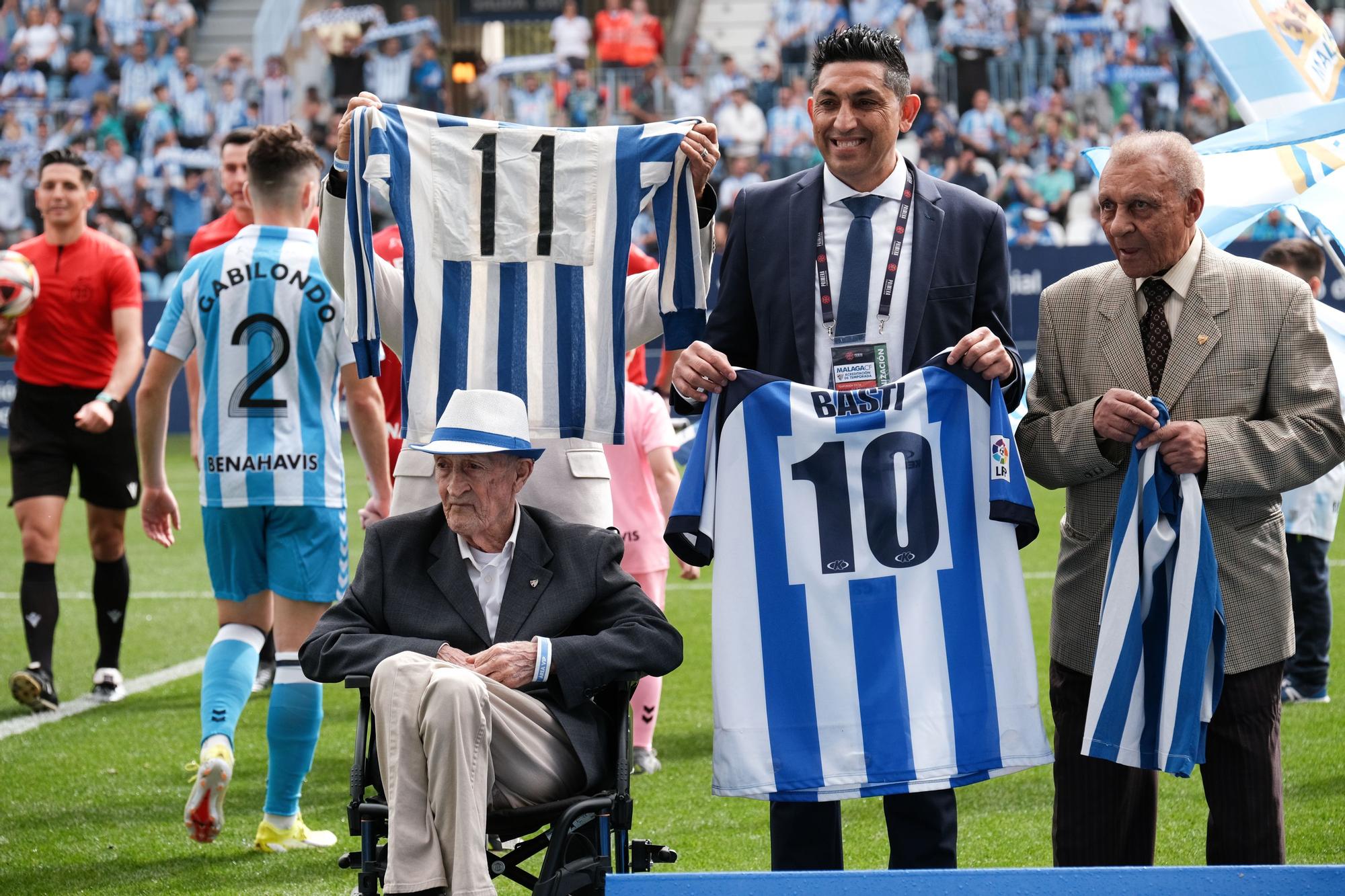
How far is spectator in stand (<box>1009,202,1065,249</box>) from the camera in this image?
64.2 feet

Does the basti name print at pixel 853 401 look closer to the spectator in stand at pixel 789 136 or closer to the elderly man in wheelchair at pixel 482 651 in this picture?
the elderly man in wheelchair at pixel 482 651

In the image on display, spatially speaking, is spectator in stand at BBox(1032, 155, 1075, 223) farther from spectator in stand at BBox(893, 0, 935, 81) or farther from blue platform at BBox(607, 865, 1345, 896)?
blue platform at BBox(607, 865, 1345, 896)

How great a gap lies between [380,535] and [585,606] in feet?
1.69

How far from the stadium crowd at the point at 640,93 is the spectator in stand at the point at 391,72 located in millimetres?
29

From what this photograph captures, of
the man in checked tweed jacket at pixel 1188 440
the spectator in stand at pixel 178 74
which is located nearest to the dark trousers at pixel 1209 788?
the man in checked tweed jacket at pixel 1188 440

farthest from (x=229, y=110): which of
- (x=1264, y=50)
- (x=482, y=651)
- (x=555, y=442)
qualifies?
(x=482, y=651)

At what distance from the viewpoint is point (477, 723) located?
134 inches

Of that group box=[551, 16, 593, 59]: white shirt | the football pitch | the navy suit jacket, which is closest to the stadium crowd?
box=[551, 16, 593, 59]: white shirt

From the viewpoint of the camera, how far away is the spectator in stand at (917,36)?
23266mm

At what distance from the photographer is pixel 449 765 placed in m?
3.36

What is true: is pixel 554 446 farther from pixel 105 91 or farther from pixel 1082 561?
pixel 105 91

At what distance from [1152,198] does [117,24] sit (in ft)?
80.8

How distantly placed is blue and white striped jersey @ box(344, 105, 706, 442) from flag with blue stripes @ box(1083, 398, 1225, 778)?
1245 mm

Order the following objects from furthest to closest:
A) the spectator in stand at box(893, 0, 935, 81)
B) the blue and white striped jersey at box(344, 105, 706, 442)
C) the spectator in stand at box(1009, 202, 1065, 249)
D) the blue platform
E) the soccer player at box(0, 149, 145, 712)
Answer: the spectator in stand at box(893, 0, 935, 81) → the spectator in stand at box(1009, 202, 1065, 249) → the soccer player at box(0, 149, 145, 712) → the blue and white striped jersey at box(344, 105, 706, 442) → the blue platform
